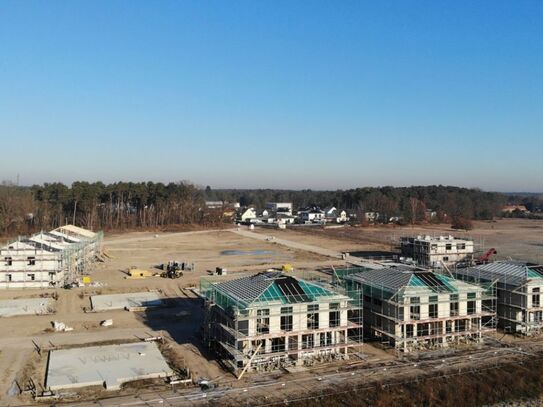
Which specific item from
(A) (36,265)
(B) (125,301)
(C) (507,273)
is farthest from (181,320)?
(C) (507,273)

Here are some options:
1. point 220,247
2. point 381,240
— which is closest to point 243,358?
point 220,247

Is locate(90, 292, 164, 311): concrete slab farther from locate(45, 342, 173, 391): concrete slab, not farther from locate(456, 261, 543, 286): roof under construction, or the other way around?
locate(456, 261, 543, 286): roof under construction

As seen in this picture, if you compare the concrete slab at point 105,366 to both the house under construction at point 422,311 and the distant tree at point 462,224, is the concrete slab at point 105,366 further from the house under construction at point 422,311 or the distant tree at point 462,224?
the distant tree at point 462,224

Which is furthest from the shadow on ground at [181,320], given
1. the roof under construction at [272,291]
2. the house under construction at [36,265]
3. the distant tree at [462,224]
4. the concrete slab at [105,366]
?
the distant tree at [462,224]

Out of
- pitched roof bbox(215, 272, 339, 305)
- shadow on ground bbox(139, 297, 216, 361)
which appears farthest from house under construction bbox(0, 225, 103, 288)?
pitched roof bbox(215, 272, 339, 305)

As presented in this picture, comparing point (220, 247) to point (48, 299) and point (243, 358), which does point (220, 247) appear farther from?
point (243, 358)

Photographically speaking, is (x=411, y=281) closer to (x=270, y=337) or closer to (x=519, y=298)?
(x=519, y=298)
